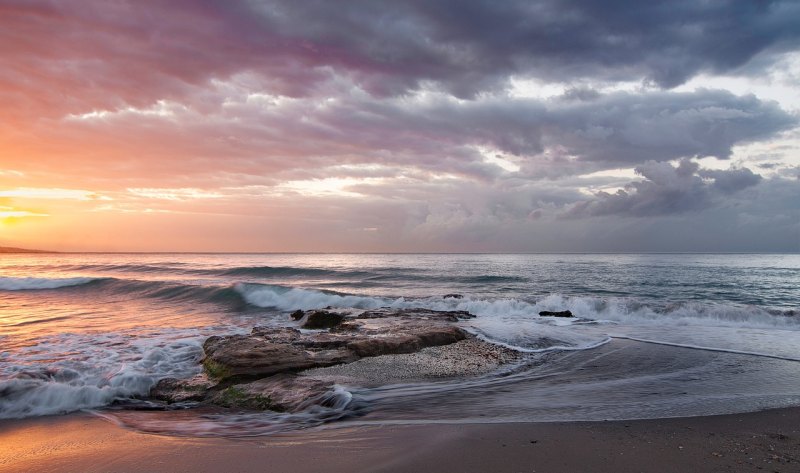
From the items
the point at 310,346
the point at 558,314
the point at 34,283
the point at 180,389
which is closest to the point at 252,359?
the point at 180,389

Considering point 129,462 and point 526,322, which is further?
point 526,322

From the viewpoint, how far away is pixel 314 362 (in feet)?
26.3

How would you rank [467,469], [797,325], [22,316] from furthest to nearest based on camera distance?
[22,316], [797,325], [467,469]

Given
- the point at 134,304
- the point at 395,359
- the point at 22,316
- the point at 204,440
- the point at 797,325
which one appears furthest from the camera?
the point at 134,304

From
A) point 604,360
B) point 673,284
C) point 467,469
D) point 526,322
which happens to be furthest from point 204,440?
point 673,284

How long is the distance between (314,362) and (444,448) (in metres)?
4.23

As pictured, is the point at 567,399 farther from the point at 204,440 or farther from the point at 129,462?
the point at 129,462

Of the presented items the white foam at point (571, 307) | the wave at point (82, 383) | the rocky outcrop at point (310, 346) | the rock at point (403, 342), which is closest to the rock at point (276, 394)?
the rocky outcrop at point (310, 346)

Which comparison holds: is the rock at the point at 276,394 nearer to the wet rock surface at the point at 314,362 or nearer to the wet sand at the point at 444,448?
the wet rock surface at the point at 314,362

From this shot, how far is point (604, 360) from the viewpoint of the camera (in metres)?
8.96

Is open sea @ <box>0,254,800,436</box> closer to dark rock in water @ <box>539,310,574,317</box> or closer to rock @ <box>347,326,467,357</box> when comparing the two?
dark rock in water @ <box>539,310,574,317</box>

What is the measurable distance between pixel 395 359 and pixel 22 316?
15357mm

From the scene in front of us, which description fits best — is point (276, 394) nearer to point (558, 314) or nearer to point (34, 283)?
point (558, 314)

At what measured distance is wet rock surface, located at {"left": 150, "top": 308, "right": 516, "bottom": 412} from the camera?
21.0 feet
